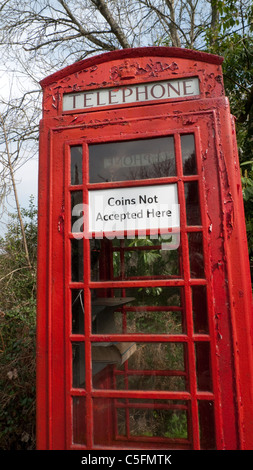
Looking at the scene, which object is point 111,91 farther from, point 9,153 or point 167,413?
point 9,153

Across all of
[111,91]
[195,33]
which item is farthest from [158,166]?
[195,33]

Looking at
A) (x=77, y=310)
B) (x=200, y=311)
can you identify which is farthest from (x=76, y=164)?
(x=200, y=311)

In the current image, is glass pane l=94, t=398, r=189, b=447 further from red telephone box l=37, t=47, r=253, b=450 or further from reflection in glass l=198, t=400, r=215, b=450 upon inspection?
reflection in glass l=198, t=400, r=215, b=450

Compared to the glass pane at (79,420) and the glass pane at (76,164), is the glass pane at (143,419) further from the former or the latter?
the glass pane at (76,164)

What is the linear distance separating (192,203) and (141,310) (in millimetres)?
868

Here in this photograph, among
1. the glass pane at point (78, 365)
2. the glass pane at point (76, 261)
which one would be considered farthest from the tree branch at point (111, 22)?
the glass pane at point (78, 365)

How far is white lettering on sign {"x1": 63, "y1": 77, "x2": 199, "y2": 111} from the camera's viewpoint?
5.52ft

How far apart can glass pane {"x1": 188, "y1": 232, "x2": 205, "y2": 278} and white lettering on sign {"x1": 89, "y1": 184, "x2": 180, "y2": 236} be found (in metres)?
0.10

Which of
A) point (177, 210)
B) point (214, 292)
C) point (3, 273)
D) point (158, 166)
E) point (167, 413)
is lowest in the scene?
point (167, 413)

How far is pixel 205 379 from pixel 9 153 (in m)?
4.89

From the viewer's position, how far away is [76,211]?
172cm

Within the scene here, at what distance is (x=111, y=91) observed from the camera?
69.7 inches

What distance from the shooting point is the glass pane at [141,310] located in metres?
1.81

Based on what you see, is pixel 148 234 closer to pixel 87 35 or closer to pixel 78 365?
pixel 78 365
